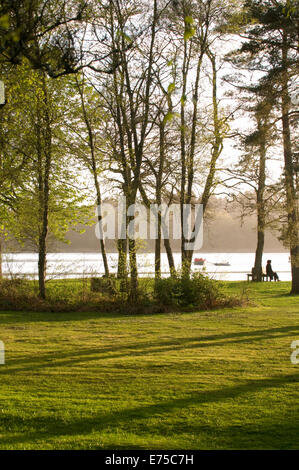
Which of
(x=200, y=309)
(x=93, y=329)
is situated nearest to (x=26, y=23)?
(x=93, y=329)

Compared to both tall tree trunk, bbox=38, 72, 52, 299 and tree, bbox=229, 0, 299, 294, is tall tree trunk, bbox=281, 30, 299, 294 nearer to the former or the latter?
tree, bbox=229, 0, 299, 294

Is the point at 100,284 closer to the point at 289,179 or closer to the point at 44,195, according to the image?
the point at 44,195

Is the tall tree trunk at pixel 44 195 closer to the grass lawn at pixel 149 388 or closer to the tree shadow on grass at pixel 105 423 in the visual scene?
the grass lawn at pixel 149 388

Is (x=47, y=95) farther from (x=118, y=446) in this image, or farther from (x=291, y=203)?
(x=118, y=446)

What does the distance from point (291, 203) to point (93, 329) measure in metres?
8.34

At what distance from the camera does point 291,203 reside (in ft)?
49.3

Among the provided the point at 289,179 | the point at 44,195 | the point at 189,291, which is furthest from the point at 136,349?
the point at 289,179

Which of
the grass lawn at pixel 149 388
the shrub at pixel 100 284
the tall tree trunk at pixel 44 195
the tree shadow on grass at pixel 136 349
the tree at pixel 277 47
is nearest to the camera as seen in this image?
the grass lawn at pixel 149 388

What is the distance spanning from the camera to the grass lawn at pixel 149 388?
14.1 feet

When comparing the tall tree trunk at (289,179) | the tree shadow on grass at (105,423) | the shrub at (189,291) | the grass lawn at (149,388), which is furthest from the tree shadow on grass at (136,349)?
the tall tree trunk at (289,179)

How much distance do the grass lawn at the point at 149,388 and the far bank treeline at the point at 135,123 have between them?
490 cm

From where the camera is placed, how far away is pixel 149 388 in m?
5.73

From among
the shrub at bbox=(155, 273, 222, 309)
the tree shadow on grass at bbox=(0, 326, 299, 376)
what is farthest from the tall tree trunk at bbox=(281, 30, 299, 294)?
the tree shadow on grass at bbox=(0, 326, 299, 376)

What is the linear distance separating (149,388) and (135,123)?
428 inches
